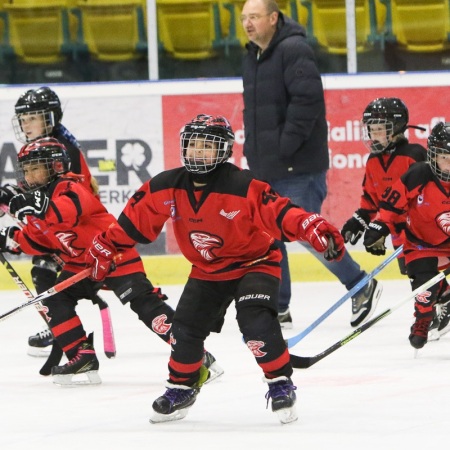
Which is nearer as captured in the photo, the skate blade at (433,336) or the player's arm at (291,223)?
the player's arm at (291,223)

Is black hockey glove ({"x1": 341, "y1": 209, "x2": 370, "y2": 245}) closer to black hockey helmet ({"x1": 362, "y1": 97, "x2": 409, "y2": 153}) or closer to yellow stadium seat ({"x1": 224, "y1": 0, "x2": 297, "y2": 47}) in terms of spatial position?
black hockey helmet ({"x1": 362, "y1": 97, "x2": 409, "y2": 153})

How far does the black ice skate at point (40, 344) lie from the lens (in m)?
5.00

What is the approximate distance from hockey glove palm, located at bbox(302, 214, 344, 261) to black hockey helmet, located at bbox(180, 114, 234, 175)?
1.10 feet

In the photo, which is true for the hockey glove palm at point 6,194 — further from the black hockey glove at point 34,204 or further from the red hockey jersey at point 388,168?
the red hockey jersey at point 388,168

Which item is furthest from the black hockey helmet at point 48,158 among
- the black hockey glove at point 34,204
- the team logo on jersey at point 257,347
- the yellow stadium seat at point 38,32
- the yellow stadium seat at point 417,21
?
the yellow stadium seat at point 417,21

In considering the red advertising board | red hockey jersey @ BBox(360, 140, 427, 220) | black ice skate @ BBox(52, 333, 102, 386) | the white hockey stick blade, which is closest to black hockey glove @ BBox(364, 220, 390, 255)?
red hockey jersey @ BBox(360, 140, 427, 220)

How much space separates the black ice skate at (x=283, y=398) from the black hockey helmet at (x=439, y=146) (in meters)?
1.39

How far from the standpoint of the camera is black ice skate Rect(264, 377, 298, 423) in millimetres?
3488

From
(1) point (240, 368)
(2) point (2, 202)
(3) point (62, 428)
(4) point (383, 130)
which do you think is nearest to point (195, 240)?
(3) point (62, 428)

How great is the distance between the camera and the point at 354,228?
190 inches

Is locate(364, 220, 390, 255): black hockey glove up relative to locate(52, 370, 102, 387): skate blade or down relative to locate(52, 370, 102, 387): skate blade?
up

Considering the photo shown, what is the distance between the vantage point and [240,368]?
4516 mm

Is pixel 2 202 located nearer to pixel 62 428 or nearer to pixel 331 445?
pixel 62 428

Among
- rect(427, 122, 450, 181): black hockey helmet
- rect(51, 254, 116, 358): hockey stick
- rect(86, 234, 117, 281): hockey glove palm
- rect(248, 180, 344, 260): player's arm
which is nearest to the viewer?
rect(248, 180, 344, 260): player's arm
